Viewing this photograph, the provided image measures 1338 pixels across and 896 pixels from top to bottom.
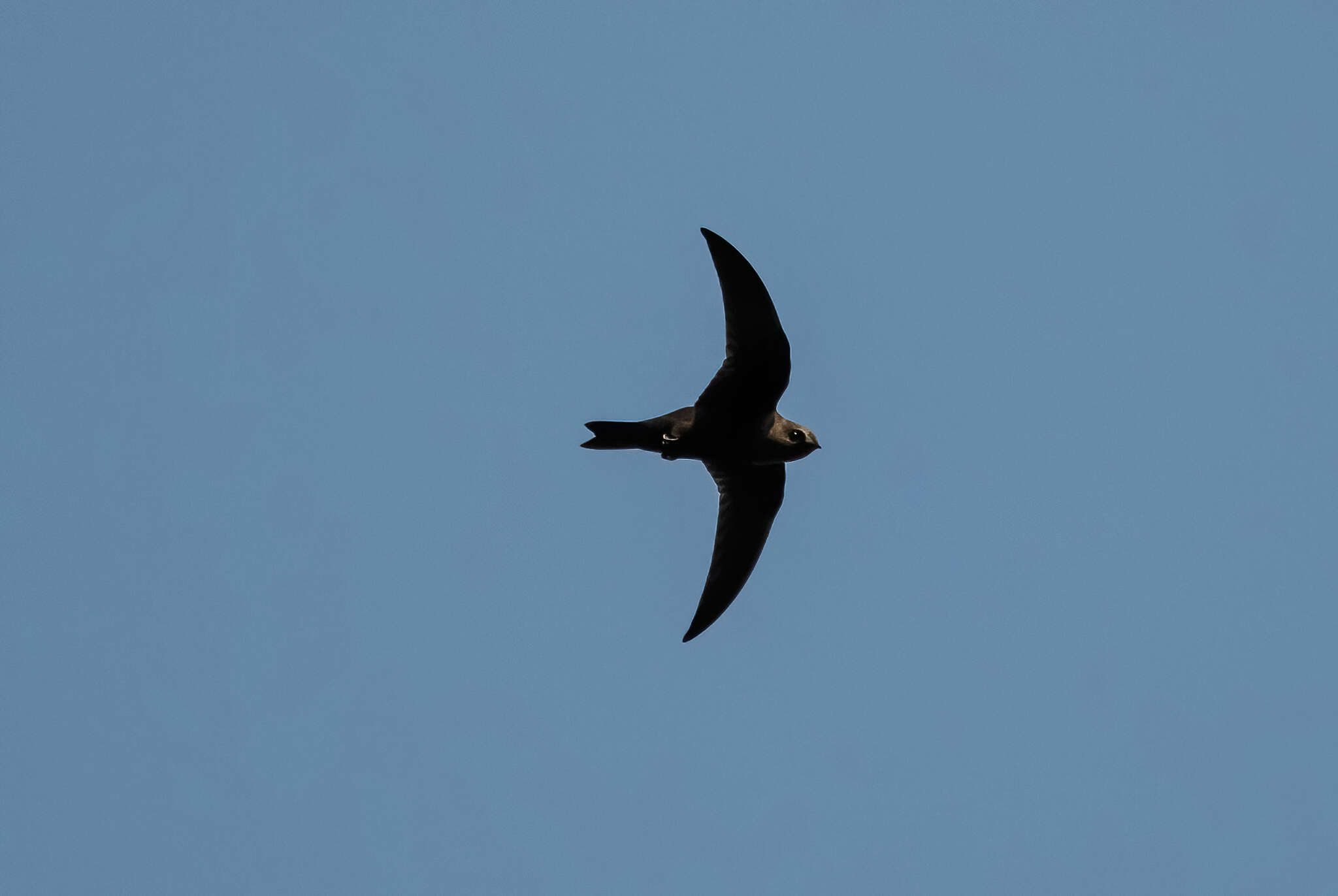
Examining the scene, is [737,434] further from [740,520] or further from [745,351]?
[740,520]

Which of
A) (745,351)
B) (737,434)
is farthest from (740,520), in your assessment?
(745,351)

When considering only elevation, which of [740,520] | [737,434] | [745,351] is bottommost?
[740,520]

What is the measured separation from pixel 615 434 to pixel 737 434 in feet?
4.26

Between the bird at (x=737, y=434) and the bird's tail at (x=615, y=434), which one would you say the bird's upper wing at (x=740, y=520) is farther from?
the bird's tail at (x=615, y=434)

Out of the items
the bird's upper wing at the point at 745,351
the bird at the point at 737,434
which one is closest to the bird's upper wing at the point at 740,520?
the bird at the point at 737,434

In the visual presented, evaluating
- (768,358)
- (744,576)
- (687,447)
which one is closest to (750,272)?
(768,358)

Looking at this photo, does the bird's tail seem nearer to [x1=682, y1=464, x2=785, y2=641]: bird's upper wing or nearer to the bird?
the bird

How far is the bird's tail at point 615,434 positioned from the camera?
16062 millimetres

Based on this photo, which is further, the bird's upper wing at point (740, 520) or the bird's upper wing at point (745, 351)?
the bird's upper wing at point (740, 520)

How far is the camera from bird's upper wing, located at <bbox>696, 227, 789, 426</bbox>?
15.6 m

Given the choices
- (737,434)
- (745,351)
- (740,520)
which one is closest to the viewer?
(745,351)

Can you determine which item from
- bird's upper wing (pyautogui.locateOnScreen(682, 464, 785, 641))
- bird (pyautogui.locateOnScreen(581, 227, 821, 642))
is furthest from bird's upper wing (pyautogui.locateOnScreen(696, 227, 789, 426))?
bird's upper wing (pyautogui.locateOnScreen(682, 464, 785, 641))

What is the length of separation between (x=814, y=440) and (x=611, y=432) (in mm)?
2169

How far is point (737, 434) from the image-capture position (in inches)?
649
